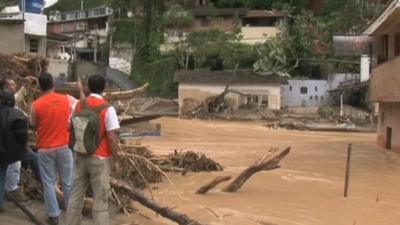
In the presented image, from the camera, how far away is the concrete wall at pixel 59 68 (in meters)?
37.5

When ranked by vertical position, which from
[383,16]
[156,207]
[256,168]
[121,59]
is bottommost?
[256,168]

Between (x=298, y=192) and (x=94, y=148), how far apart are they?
7457mm

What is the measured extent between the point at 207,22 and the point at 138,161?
159ft

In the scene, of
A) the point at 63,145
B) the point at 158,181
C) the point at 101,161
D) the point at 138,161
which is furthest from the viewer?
the point at 158,181

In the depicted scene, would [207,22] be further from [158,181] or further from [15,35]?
[158,181]

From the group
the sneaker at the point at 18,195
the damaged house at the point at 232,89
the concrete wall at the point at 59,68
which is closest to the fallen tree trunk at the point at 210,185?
the sneaker at the point at 18,195

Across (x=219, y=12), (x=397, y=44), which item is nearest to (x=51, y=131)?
(x=397, y=44)

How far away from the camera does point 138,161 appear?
1156 cm

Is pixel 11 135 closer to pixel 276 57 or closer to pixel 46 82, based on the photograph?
pixel 46 82

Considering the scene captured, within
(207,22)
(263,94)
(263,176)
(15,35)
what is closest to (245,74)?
(263,94)

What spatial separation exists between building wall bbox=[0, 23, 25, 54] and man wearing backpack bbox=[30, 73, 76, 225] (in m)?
25.7

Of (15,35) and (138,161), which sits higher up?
(15,35)

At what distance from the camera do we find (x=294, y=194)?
1287 centimetres

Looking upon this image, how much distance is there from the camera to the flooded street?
10.3 m
